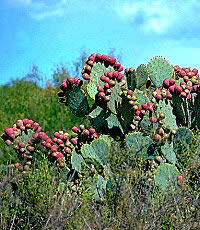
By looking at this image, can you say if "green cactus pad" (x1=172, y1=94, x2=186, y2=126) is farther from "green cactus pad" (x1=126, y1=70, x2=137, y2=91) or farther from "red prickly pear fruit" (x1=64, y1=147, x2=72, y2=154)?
"red prickly pear fruit" (x1=64, y1=147, x2=72, y2=154)

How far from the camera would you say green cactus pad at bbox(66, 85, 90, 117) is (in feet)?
11.8

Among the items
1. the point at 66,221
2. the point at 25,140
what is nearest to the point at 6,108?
the point at 25,140

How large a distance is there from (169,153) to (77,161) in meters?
0.70

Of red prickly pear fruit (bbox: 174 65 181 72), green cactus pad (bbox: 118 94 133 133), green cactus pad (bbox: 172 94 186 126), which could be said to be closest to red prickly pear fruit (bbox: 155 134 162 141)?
green cactus pad (bbox: 118 94 133 133)

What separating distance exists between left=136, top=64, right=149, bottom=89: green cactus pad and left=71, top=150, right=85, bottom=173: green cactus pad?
84 cm

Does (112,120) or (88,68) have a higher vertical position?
(88,68)

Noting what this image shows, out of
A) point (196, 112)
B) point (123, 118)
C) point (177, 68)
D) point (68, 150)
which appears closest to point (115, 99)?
point (123, 118)

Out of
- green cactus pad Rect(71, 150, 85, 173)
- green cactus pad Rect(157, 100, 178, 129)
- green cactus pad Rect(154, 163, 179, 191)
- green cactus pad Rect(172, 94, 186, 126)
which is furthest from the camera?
green cactus pad Rect(172, 94, 186, 126)

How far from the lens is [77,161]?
3369 millimetres

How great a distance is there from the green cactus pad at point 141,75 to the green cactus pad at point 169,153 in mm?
671

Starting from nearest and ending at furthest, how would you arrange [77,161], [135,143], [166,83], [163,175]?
[163,175] → [135,143] → [77,161] → [166,83]

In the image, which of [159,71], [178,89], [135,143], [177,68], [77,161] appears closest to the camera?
[135,143]

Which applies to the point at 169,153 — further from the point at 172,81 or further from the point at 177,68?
the point at 177,68

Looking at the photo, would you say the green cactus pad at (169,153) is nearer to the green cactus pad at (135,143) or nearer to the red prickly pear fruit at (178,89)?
the green cactus pad at (135,143)
